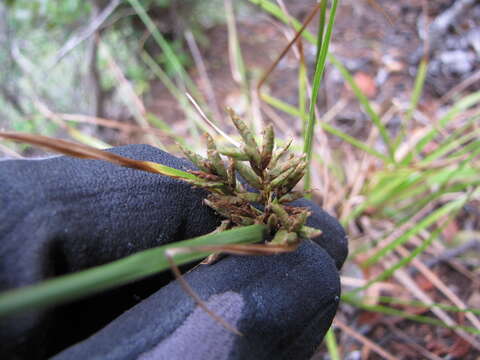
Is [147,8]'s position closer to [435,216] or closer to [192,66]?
[192,66]

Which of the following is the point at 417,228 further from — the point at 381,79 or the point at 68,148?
the point at 381,79

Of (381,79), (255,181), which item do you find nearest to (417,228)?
(255,181)

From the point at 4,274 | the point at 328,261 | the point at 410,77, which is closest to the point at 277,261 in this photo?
the point at 328,261

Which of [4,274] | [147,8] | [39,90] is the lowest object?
[39,90]

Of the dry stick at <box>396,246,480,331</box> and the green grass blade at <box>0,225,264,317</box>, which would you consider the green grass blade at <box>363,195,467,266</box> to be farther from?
the green grass blade at <box>0,225,264,317</box>

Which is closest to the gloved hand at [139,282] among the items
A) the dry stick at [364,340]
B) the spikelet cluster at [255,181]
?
the spikelet cluster at [255,181]
